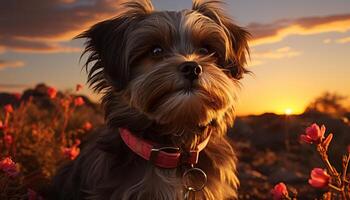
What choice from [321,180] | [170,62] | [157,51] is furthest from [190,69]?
[321,180]

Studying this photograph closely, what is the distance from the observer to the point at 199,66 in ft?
14.4

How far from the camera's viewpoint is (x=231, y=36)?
18.2 feet

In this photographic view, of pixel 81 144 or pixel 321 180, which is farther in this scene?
pixel 81 144

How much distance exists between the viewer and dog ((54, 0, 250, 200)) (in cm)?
457

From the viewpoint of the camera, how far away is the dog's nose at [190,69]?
4.40 m

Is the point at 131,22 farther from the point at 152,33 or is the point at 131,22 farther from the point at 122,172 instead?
the point at 122,172

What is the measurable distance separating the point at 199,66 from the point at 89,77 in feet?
4.60

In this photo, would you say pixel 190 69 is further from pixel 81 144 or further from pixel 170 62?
pixel 81 144

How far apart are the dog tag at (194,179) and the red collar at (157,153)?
0.10 m

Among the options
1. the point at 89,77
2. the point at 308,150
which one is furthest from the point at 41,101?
the point at 89,77

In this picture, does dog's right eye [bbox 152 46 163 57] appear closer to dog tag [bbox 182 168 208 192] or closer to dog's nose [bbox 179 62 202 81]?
dog's nose [bbox 179 62 202 81]

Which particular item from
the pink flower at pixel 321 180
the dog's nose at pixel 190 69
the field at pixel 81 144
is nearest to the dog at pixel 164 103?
the dog's nose at pixel 190 69

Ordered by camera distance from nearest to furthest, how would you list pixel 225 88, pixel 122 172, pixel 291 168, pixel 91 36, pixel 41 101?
pixel 225 88 → pixel 122 172 → pixel 91 36 → pixel 291 168 → pixel 41 101

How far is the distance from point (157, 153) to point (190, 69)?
2.71 feet
